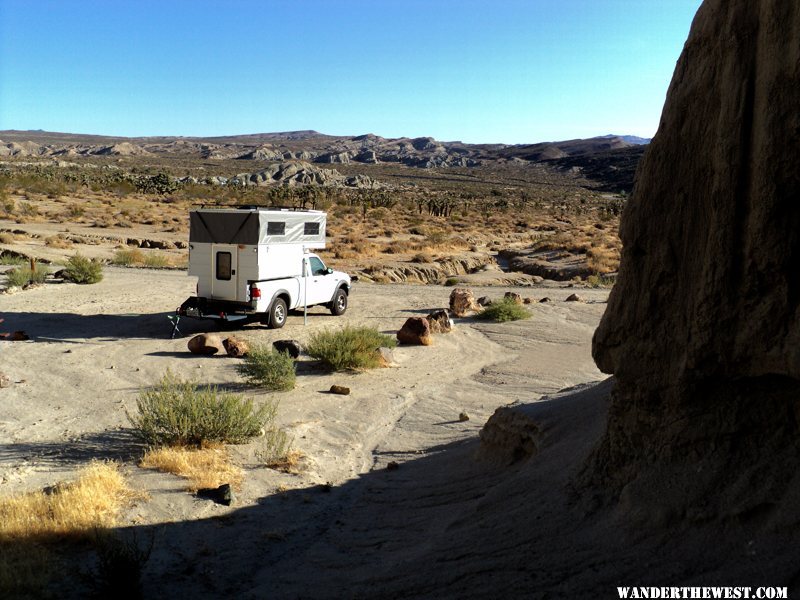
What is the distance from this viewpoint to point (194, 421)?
895cm

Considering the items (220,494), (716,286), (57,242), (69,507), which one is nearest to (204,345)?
(220,494)

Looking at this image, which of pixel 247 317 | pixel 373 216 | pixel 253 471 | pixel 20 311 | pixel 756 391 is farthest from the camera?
pixel 373 216

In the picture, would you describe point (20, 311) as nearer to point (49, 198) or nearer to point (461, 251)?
point (461, 251)

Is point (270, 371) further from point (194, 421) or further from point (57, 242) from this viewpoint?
point (57, 242)

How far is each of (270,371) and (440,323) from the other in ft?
20.7

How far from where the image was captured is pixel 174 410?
903 cm

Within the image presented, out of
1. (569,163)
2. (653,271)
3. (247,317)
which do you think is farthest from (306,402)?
(569,163)

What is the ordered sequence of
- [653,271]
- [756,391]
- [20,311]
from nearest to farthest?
[756,391]
[653,271]
[20,311]

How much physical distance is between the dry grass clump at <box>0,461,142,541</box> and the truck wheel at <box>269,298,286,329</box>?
29.9ft

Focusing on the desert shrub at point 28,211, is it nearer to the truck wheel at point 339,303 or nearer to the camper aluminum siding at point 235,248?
the truck wheel at point 339,303

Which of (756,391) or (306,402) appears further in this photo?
(306,402)

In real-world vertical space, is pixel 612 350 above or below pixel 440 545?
above

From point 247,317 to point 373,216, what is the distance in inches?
1547

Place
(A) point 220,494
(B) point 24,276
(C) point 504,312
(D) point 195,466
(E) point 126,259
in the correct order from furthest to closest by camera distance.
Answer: (E) point 126,259
(B) point 24,276
(C) point 504,312
(D) point 195,466
(A) point 220,494
